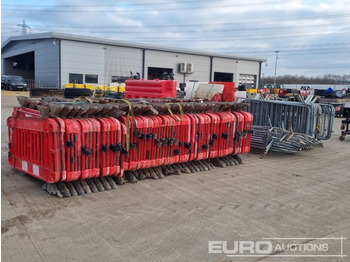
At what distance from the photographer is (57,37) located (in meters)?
32.9

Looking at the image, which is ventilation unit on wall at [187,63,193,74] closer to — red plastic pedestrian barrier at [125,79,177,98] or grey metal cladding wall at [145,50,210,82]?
grey metal cladding wall at [145,50,210,82]

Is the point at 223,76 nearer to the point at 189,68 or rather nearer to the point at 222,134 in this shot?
the point at 189,68

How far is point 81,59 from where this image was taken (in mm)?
34875

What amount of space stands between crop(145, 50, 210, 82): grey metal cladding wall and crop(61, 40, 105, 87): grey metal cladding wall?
222 inches

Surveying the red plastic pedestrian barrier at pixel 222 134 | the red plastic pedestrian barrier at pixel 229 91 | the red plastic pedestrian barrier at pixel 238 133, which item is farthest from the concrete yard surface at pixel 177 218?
the red plastic pedestrian barrier at pixel 229 91

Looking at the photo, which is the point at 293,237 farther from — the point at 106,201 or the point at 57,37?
the point at 57,37

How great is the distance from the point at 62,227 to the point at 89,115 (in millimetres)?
2140

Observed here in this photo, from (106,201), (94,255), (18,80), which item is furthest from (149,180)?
(18,80)

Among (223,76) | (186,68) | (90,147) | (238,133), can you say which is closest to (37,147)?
(90,147)

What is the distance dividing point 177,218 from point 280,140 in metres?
5.36

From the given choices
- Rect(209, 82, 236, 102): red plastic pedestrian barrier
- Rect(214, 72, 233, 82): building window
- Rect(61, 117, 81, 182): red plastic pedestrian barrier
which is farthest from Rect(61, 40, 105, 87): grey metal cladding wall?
Rect(61, 117, 81, 182): red plastic pedestrian barrier

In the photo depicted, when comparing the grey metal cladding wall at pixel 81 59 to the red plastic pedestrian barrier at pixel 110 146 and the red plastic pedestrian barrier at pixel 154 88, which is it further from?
the red plastic pedestrian barrier at pixel 110 146
